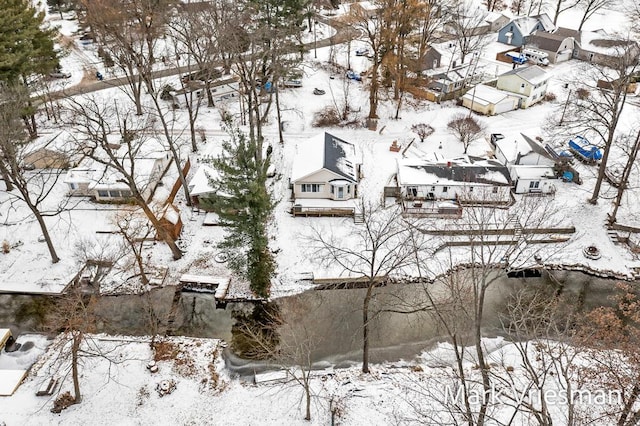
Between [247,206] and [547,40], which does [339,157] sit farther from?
[547,40]

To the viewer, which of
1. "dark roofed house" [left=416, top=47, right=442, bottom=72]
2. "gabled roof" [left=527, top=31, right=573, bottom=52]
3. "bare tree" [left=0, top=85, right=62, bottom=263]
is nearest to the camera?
"bare tree" [left=0, top=85, right=62, bottom=263]

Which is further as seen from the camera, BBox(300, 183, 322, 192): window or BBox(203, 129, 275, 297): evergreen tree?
BBox(300, 183, 322, 192): window

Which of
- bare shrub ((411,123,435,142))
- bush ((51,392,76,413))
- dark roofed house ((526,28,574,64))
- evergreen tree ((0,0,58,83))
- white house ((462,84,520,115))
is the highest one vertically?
evergreen tree ((0,0,58,83))

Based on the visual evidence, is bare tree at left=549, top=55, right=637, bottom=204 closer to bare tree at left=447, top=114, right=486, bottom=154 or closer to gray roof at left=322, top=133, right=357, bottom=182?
bare tree at left=447, top=114, right=486, bottom=154

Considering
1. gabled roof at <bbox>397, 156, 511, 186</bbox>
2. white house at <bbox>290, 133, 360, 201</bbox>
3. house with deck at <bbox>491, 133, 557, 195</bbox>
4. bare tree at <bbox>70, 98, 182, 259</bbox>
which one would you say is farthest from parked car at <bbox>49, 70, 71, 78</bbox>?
house with deck at <bbox>491, 133, 557, 195</bbox>

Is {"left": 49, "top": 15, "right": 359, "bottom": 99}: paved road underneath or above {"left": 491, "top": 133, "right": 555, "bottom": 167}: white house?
above

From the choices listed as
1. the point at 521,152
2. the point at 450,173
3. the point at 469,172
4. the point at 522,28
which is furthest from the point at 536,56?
the point at 450,173

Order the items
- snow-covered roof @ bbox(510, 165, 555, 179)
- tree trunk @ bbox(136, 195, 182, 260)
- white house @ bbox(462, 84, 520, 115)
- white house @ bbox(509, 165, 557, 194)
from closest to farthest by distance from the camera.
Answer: tree trunk @ bbox(136, 195, 182, 260)
white house @ bbox(509, 165, 557, 194)
snow-covered roof @ bbox(510, 165, 555, 179)
white house @ bbox(462, 84, 520, 115)

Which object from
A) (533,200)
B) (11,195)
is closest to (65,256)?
(11,195)
